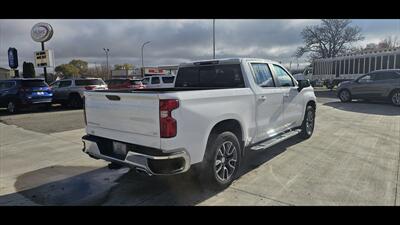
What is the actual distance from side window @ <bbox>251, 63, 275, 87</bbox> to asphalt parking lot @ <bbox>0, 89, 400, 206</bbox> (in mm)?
1463

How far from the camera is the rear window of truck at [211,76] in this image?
5.07 m

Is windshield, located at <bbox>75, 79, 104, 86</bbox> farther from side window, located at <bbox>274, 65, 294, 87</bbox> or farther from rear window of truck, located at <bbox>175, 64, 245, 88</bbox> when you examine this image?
side window, located at <bbox>274, 65, 294, 87</bbox>

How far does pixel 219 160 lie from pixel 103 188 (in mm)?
1811

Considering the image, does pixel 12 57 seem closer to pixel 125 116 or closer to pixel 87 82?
pixel 87 82

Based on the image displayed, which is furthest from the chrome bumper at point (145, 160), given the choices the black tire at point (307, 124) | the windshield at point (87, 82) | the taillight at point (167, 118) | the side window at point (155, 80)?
the side window at point (155, 80)

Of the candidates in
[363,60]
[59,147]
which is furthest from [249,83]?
[363,60]

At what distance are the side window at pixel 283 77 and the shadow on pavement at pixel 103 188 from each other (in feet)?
5.61

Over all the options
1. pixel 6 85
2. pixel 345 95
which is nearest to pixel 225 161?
pixel 345 95

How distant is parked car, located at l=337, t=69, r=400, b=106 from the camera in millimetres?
13664
